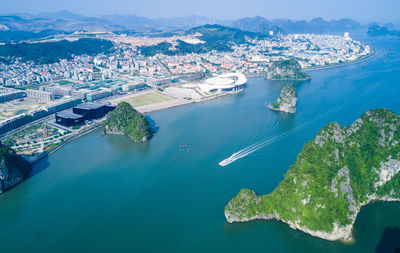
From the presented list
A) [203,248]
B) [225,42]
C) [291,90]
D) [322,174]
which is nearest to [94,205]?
[203,248]

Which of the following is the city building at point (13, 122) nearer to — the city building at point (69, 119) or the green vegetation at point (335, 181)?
the city building at point (69, 119)

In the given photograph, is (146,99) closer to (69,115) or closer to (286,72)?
(69,115)

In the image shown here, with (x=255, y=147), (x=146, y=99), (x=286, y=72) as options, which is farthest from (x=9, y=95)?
(x=286, y=72)

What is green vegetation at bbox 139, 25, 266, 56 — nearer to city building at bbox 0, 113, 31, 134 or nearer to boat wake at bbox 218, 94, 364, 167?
city building at bbox 0, 113, 31, 134

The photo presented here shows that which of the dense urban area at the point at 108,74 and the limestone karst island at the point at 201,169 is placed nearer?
the limestone karst island at the point at 201,169

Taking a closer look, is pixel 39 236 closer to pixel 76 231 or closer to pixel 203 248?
pixel 76 231

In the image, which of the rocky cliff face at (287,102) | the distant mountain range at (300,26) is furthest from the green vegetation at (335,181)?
the distant mountain range at (300,26)
